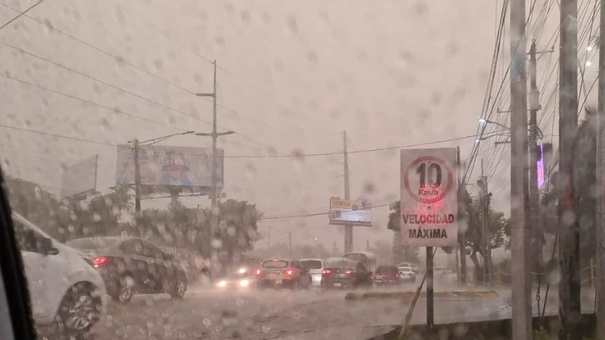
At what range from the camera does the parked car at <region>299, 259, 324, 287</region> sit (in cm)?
3022

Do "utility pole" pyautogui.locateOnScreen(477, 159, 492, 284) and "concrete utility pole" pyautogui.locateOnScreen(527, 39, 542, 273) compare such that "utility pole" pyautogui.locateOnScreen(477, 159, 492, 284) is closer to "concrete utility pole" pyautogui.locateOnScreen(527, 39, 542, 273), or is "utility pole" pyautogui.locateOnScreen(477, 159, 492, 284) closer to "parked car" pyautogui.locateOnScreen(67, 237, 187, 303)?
"concrete utility pole" pyautogui.locateOnScreen(527, 39, 542, 273)

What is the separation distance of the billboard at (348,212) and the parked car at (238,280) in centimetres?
2975

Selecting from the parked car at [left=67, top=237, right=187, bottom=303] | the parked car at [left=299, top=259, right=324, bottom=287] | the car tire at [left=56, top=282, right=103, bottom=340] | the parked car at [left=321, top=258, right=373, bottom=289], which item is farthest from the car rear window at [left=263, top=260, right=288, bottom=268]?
the car tire at [left=56, top=282, right=103, bottom=340]

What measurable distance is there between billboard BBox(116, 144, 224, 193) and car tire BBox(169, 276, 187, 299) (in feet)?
109

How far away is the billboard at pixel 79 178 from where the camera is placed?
77.9 feet

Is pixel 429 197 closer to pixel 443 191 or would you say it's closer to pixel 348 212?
pixel 443 191

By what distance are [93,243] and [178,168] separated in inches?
1571

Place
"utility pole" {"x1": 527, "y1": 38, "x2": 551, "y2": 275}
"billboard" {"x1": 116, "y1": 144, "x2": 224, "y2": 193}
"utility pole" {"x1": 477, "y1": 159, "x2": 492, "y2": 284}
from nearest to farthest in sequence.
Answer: "utility pole" {"x1": 527, "y1": 38, "x2": 551, "y2": 275} < "utility pole" {"x1": 477, "y1": 159, "x2": 492, "y2": 284} < "billboard" {"x1": 116, "y1": 144, "x2": 224, "y2": 193}

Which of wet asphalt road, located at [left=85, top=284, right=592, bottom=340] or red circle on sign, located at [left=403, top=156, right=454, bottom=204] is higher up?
red circle on sign, located at [left=403, top=156, right=454, bottom=204]

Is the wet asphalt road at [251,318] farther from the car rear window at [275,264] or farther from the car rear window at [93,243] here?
the car rear window at [275,264]

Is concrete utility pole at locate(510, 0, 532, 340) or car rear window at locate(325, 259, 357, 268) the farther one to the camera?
car rear window at locate(325, 259, 357, 268)

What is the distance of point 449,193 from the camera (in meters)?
10.4

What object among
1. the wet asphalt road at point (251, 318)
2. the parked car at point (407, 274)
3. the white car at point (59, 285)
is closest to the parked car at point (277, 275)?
the wet asphalt road at point (251, 318)

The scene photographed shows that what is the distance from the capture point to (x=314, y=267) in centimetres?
3114
